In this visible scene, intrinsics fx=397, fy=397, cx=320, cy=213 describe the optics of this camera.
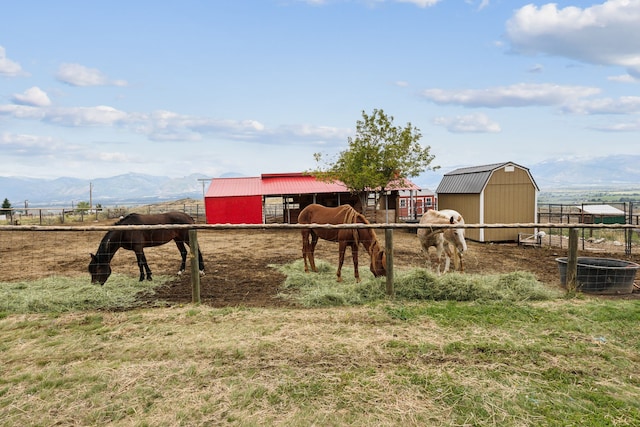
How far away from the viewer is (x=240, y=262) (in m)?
9.90

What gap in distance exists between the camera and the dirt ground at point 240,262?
6893mm

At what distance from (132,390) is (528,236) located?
49.2 feet

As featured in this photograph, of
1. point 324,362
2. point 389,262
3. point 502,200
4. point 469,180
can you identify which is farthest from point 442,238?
point 469,180

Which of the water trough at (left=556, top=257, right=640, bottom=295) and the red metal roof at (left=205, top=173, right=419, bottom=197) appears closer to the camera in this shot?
the water trough at (left=556, top=257, right=640, bottom=295)

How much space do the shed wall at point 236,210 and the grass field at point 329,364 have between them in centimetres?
1709

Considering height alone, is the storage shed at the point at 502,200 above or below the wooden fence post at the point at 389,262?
above

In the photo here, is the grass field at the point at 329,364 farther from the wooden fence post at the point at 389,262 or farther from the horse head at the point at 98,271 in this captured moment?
the horse head at the point at 98,271

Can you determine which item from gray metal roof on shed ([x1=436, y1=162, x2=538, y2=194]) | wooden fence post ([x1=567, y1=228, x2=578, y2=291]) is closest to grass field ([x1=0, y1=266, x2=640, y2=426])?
wooden fence post ([x1=567, y1=228, x2=578, y2=291])

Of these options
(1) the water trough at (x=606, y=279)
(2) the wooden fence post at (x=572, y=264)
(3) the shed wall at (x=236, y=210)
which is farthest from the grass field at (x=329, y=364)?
(3) the shed wall at (x=236, y=210)

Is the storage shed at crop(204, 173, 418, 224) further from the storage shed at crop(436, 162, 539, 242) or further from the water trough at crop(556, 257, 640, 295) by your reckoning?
the water trough at crop(556, 257, 640, 295)

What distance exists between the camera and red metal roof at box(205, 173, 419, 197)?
2328cm

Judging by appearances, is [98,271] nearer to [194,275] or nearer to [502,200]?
[194,275]

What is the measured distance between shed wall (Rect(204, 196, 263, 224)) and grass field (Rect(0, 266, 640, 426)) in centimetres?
1709

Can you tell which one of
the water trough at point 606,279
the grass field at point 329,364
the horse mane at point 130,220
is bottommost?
the grass field at point 329,364
